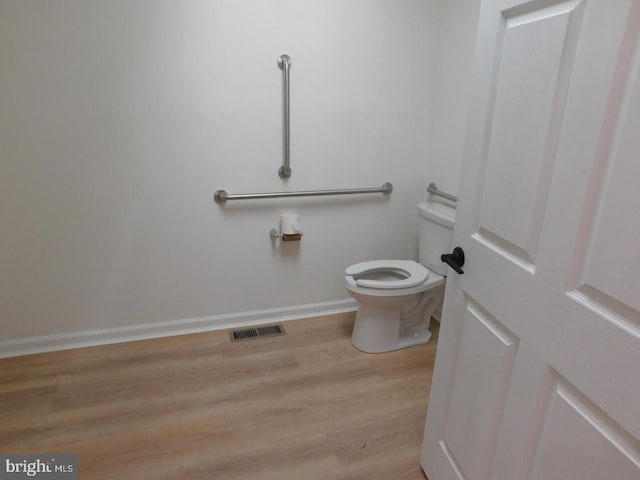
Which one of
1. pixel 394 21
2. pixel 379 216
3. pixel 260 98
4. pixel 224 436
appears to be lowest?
pixel 224 436

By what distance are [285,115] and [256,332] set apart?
1281mm

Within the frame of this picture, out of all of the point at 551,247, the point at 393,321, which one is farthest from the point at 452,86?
the point at 551,247

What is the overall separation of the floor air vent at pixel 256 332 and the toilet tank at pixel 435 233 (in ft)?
3.21

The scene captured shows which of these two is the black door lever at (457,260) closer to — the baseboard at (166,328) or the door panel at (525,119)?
the door panel at (525,119)

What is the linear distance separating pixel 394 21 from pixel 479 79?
1.42 m

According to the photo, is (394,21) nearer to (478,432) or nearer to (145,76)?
(145,76)

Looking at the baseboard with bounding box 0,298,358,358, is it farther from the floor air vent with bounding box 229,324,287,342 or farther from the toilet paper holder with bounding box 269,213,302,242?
the toilet paper holder with bounding box 269,213,302,242

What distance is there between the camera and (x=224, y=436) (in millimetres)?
Result: 1723

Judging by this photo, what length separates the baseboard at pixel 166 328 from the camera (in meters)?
2.21

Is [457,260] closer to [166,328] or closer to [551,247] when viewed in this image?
[551,247]

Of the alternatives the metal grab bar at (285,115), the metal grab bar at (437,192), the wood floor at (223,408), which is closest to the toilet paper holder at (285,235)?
the metal grab bar at (285,115)

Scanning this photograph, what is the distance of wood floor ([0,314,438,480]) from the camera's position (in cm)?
160

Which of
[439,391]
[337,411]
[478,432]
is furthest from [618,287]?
[337,411]

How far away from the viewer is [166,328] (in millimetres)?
2414
